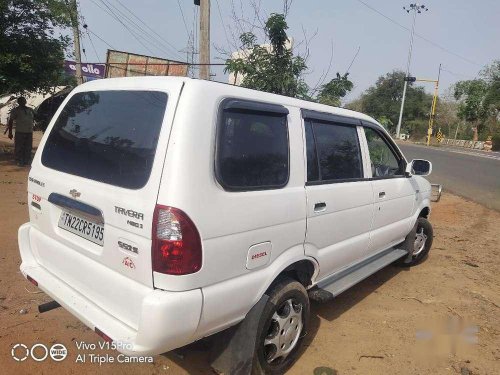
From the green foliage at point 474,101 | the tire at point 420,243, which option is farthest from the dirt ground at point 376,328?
the green foliage at point 474,101

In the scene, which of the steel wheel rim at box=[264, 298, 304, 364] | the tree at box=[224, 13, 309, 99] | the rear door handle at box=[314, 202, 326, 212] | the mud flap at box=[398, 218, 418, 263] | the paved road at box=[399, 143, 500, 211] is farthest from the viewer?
the paved road at box=[399, 143, 500, 211]

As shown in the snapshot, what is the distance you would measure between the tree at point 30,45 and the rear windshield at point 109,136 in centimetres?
770

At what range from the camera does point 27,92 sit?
1059cm

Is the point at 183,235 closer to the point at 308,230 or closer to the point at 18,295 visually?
the point at 308,230

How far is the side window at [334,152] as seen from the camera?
3.06 metres

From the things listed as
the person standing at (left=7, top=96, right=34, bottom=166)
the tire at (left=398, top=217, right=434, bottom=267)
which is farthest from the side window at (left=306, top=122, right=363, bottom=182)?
the person standing at (left=7, top=96, right=34, bottom=166)

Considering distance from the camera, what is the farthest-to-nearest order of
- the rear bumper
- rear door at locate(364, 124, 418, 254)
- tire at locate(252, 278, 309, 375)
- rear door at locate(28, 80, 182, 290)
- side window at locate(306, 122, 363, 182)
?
rear door at locate(364, 124, 418, 254), side window at locate(306, 122, 363, 182), tire at locate(252, 278, 309, 375), rear door at locate(28, 80, 182, 290), the rear bumper

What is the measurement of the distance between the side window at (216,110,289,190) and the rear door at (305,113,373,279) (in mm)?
328

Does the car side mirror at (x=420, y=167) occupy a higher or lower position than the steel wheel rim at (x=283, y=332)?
higher

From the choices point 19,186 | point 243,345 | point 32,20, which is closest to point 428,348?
point 243,345

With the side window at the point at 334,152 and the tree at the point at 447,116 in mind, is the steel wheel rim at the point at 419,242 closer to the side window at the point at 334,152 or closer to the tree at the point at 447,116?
the side window at the point at 334,152

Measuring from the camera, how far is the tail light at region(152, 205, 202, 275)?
6.78 ft

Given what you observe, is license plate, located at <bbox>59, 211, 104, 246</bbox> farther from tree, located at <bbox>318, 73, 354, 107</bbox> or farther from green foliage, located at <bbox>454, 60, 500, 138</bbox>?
green foliage, located at <bbox>454, 60, 500, 138</bbox>

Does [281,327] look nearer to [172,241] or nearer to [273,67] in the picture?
[172,241]
